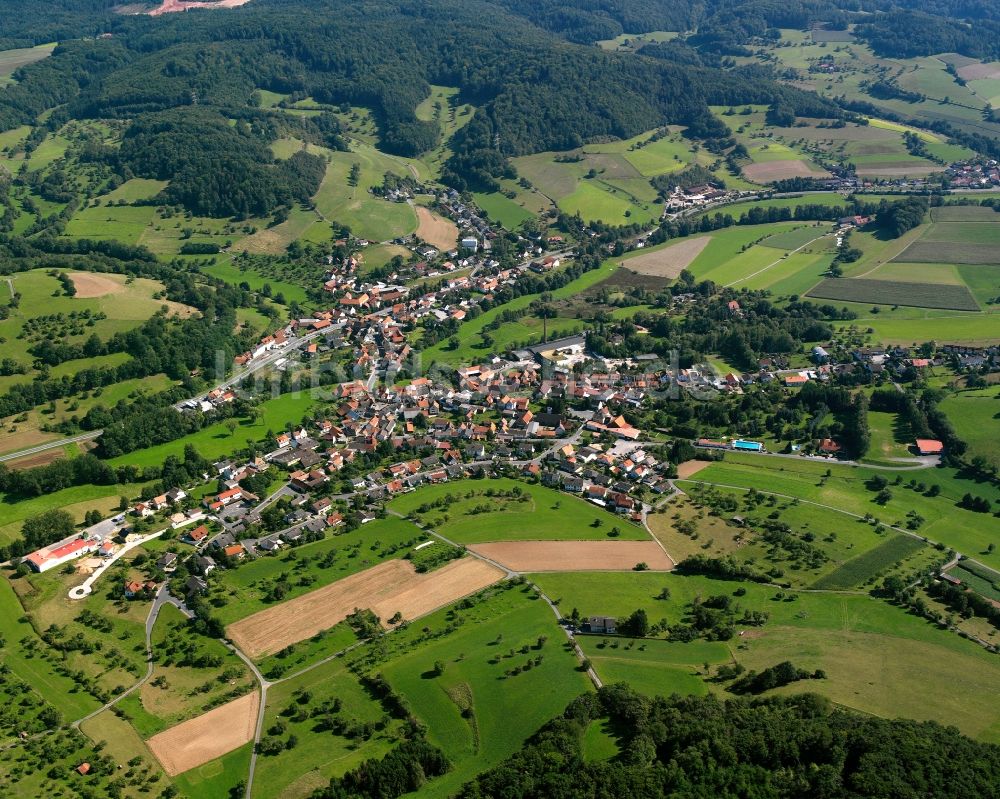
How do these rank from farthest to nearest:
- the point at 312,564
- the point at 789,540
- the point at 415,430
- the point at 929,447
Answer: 1. the point at 415,430
2. the point at 929,447
3. the point at 789,540
4. the point at 312,564

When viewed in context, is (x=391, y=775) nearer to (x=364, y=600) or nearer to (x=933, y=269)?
(x=364, y=600)

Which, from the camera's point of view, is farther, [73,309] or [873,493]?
[73,309]

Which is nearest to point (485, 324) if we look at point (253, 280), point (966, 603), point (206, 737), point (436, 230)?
point (436, 230)

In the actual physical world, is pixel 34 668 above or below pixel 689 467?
above

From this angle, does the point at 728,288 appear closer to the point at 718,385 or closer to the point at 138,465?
the point at 718,385

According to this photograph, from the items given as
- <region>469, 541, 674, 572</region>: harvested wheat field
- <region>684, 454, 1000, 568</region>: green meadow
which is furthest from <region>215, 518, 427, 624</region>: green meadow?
<region>684, 454, 1000, 568</region>: green meadow

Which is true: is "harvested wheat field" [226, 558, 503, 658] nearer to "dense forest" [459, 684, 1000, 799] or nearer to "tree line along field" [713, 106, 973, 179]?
"dense forest" [459, 684, 1000, 799]

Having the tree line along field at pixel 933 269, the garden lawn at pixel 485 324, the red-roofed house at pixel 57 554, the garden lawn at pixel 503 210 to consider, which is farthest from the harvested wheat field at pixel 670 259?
the red-roofed house at pixel 57 554
